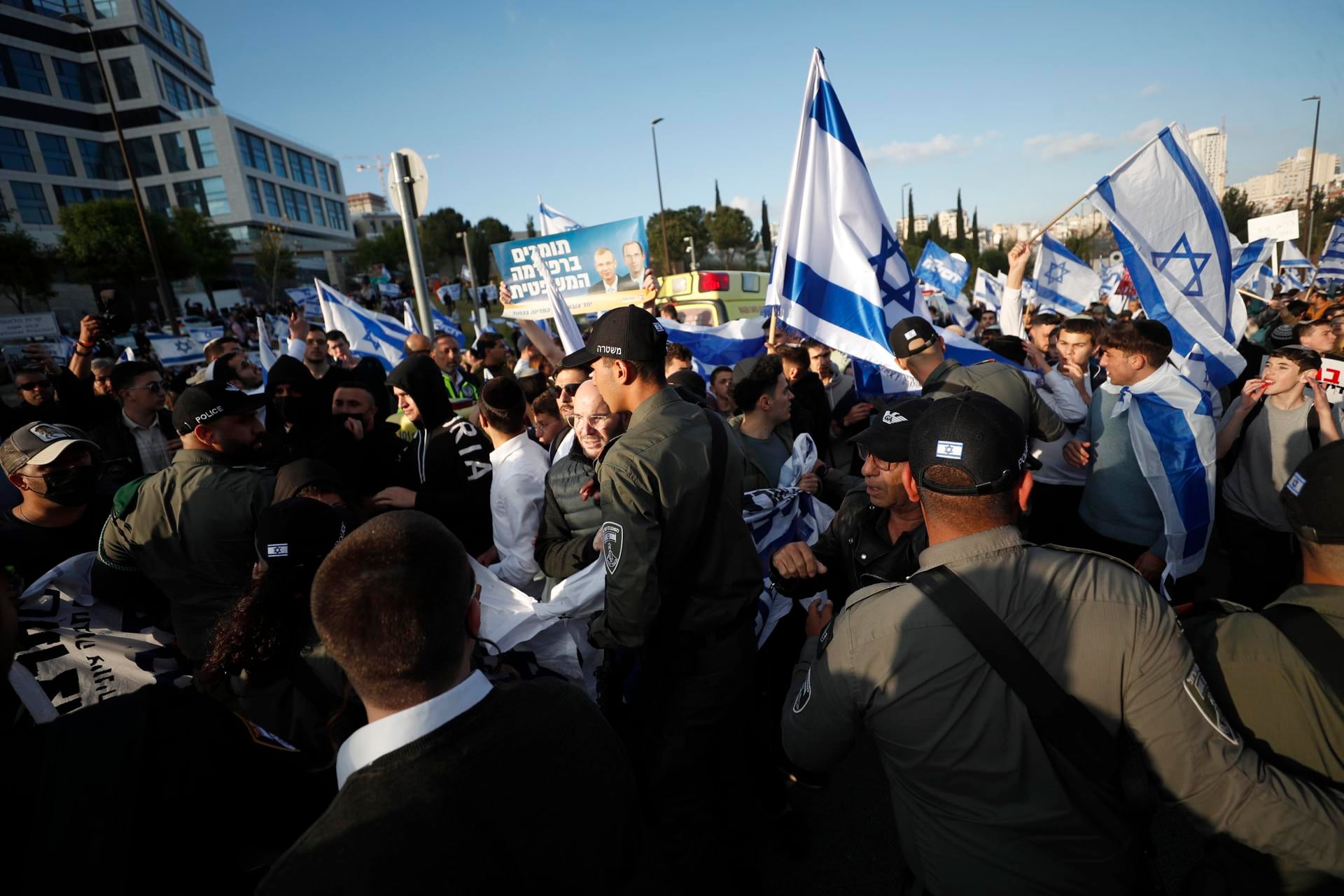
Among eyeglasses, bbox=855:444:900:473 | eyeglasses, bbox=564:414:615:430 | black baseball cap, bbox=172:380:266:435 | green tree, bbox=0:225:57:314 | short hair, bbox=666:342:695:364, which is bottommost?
eyeglasses, bbox=855:444:900:473

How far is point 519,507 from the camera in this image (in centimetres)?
332

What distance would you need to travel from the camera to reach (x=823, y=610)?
7.71 ft

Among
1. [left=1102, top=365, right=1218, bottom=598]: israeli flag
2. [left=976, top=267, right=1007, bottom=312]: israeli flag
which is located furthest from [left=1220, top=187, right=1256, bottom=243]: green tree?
[left=1102, top=365, right=1218, bottom=598]: israeli flag

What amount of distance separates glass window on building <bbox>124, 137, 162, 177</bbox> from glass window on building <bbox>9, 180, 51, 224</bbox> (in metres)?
14.3

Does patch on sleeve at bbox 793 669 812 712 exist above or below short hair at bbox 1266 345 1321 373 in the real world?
below

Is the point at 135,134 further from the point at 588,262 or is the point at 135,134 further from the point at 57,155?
the point at 588,262

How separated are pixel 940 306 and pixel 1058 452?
43.2 ft

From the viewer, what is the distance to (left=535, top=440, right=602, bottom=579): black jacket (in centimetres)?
301

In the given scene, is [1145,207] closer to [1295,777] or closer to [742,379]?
[742,379]

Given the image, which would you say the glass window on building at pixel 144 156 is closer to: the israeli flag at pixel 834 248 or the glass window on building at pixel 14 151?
the glass window on building at pixel 14 151

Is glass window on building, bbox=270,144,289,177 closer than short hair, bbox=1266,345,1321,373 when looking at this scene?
No

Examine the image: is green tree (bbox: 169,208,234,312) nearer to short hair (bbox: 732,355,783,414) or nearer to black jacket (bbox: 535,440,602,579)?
short hair (bbox: 732,355,783,414)

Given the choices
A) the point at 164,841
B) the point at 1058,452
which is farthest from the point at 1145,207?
the point at 164,841

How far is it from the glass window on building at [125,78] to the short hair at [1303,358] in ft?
290
